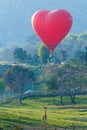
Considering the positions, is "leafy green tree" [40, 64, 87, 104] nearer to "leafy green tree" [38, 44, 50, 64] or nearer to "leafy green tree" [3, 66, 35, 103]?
"leafy green tree" [3, 66, 35, 103]

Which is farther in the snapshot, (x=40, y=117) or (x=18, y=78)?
(x=18, y=78)

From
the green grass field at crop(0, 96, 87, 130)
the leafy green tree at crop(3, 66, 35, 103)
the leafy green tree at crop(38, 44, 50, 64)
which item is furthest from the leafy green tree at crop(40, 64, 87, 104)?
the leafy green tree at crop(38, 44, 50, 64)

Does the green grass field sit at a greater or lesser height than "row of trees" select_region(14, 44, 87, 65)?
lesser

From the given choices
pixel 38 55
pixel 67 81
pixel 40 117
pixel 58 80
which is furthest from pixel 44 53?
pixel 40 117

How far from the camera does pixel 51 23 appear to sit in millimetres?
70688

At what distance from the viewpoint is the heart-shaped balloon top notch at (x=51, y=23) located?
70250mm

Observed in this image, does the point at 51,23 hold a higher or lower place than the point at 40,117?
higher

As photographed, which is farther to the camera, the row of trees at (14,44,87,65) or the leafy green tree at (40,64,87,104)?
the row of trees at (14,44,87,65)

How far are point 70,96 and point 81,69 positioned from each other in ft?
29.3

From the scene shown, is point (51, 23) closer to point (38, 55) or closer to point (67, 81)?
point (67, 81)

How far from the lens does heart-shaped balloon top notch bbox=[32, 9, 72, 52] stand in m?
70.2

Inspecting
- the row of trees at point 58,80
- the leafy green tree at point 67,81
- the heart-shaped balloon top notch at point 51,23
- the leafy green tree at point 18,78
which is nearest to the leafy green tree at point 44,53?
the row of trees at point 58,80

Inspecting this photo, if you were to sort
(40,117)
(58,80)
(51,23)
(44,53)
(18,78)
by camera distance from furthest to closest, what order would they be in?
(44,53), (18,78), (58,80), (51,23), (40,117)

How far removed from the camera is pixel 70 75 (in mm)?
100188
